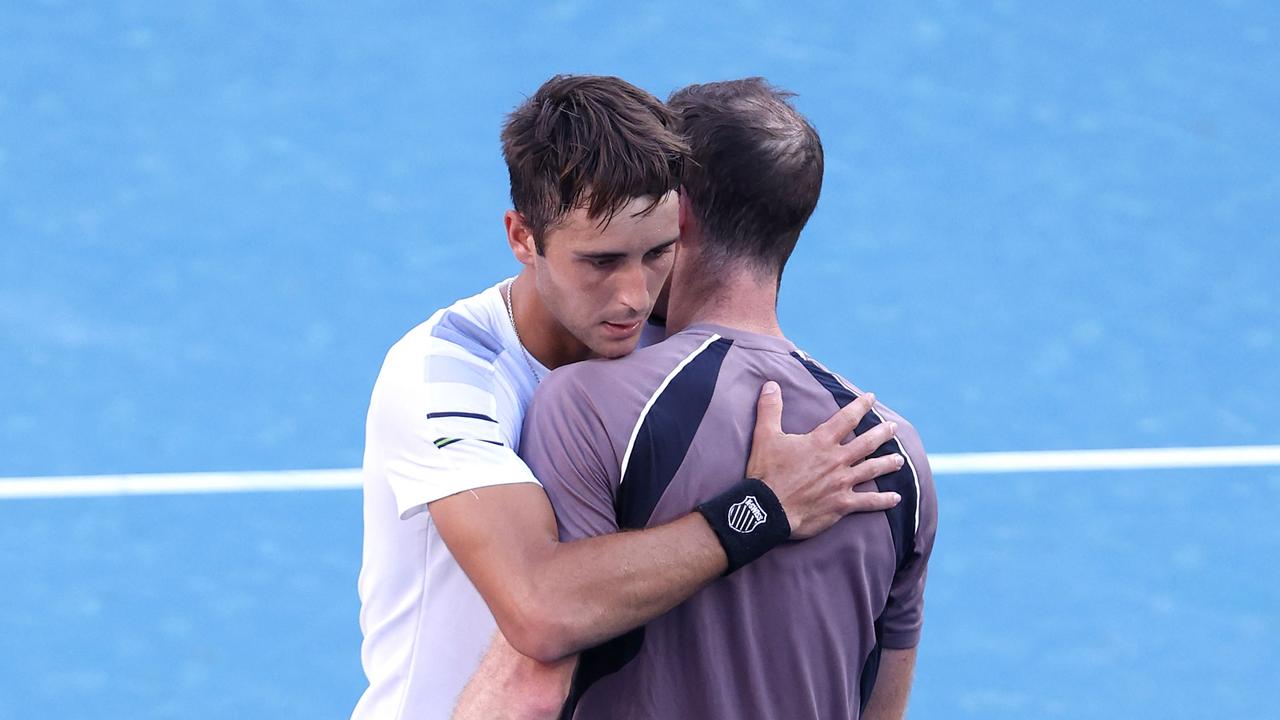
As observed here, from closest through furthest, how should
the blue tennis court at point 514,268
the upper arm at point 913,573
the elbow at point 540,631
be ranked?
the elbow at point 540,631, the upper arm at point 913,573, the blue tennis court at point 514,268

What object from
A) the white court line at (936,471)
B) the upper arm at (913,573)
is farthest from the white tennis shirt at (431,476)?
the white court line at (936,471)

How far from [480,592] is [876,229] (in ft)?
21.3

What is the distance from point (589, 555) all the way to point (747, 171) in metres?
0.81

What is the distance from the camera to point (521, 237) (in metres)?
3.12

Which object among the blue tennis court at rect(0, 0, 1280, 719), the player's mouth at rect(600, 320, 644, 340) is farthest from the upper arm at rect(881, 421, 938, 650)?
the blue tennis court at rect(0, 0, 1280, 719)

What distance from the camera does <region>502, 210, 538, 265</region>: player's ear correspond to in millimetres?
3088

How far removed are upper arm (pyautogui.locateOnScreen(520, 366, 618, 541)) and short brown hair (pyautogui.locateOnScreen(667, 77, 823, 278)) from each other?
46cm

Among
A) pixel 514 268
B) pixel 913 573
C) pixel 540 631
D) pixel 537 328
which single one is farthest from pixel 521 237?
pixel 514 268

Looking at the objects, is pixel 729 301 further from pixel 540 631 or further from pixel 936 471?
pixel 936 471

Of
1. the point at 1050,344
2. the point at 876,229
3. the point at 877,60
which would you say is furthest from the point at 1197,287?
the point at 877,60

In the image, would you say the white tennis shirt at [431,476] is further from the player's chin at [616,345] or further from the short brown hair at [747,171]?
the short brown hair at [747,171]

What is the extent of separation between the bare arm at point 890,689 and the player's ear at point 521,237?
3.62ft

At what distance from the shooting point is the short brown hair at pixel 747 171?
3.06 meters

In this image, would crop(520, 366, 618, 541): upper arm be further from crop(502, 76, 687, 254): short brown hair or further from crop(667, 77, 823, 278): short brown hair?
crop(667, 77, 823, 278): short brown hair
